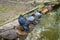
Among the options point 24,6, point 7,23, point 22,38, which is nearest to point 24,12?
point 24,6

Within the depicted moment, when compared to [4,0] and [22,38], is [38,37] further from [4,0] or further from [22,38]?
[4,0]

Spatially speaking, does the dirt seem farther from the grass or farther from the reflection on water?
the reflection on water

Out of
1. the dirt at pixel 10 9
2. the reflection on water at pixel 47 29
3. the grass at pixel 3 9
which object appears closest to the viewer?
the reflection on water at pixel 47 29

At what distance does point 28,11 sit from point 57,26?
1530 millimetres

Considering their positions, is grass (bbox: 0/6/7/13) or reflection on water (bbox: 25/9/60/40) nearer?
reflection on water (bbox: 25/9/60/40)

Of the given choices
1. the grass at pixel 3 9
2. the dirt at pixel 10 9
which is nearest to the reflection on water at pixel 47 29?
the dirt at pixel 10 9

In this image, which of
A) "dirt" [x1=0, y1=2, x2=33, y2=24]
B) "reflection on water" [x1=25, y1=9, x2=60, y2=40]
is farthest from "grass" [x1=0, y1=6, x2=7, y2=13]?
"reflection on water" [x1=25, y1=9, x2=60, y2=40]

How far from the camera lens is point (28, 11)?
29.8 feet

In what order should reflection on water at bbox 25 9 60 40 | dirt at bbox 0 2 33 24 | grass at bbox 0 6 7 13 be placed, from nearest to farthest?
reflection on water at bbox 25 9 60 40 < dirt at bbox 0 2 33 24 < grass at bbox 0 6 7 13

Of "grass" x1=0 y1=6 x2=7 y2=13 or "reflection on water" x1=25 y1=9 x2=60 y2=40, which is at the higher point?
"grass" x1=0 y1=6 x2=7 y2=13

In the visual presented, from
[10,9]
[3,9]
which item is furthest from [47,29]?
[3,9]

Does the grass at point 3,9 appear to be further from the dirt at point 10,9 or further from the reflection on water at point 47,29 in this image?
the reflection on water at point 47,29

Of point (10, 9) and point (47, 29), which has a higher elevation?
point (10, 9)

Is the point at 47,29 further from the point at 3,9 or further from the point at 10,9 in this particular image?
the point at 3,9
